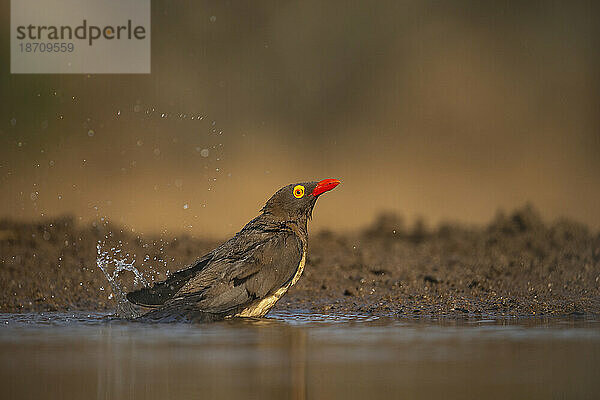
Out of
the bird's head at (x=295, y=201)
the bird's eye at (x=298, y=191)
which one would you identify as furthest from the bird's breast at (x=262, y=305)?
the bird's eye at (x=298, y=191)

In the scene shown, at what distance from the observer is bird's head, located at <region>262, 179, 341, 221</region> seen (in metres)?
9.92

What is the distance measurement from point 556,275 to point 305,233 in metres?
3.72

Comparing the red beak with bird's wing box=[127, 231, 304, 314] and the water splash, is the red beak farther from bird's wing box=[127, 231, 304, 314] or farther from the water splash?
the water splash

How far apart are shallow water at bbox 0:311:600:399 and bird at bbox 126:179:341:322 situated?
0.82ft

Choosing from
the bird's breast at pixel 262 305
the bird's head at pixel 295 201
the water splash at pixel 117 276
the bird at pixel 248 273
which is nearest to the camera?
the bird at pixel 248 273

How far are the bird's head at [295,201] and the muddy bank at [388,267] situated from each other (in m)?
1.04

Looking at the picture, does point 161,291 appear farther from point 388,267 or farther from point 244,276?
point 388,267

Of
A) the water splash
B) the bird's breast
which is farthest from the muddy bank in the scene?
the bird's breast

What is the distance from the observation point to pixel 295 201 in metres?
9.94

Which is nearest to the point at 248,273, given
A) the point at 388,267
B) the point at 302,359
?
the point at 302,359

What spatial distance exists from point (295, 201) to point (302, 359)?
12.0 ft

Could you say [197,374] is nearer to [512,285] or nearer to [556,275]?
[512,285]

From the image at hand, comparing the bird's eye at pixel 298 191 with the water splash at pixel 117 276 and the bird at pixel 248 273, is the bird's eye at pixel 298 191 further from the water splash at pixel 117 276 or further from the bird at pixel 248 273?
the water splash at pixel 117 276

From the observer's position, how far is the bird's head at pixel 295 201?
9.92 metres
